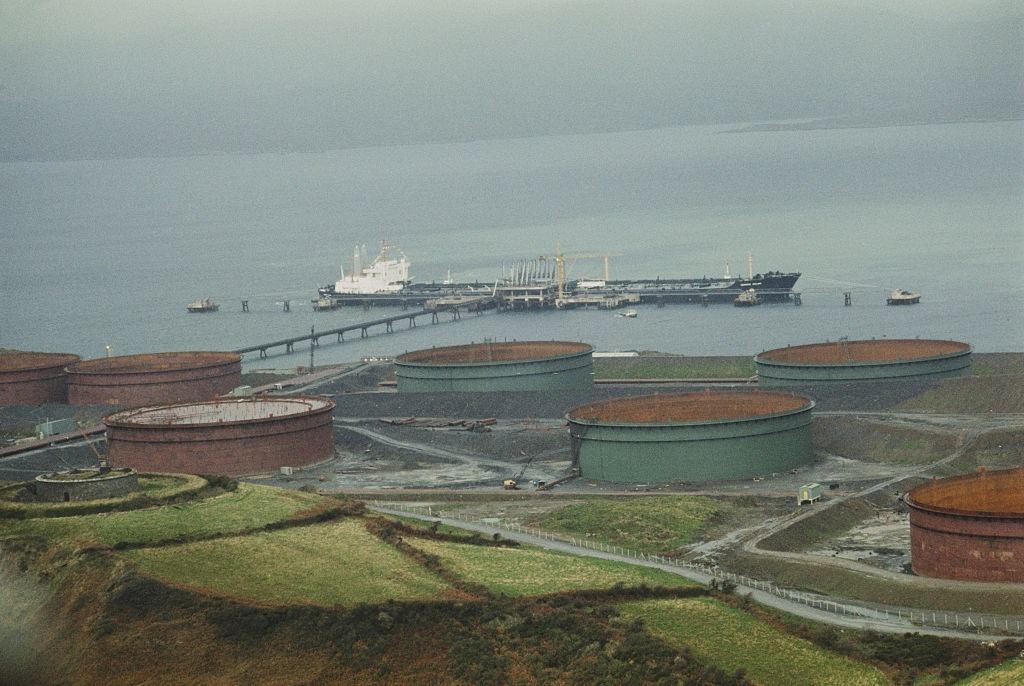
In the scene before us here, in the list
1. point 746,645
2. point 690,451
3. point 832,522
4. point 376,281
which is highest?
point 376,281

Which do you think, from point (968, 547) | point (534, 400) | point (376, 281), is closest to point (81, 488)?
point (968, 547)

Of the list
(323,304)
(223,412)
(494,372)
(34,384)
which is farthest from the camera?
(323,304)

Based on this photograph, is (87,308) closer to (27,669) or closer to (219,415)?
(219,415)

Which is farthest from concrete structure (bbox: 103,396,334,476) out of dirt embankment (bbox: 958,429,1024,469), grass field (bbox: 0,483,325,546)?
dirt embankment (bbox: 958,429,1024,469)

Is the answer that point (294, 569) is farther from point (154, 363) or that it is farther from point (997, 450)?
point (154, 363)

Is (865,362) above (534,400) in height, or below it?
above

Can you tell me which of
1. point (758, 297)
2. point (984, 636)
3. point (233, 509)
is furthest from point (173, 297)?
point (984, 636)
